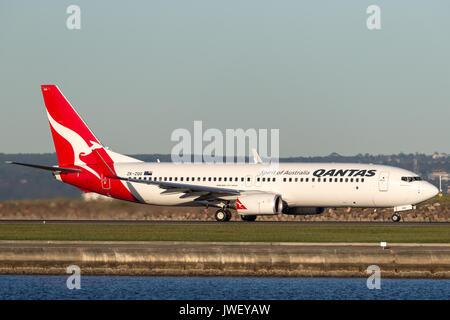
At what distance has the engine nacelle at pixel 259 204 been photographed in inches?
2581

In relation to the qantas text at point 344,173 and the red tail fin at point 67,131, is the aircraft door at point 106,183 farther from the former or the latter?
the qantas text at point 344,173

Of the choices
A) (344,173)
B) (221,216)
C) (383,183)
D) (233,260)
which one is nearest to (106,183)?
(221,216)

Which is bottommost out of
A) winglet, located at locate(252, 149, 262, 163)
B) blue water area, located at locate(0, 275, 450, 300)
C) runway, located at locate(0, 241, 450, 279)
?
blue water area, located at locate(0, 275, 450, 300)

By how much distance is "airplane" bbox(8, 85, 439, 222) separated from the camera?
66375 millimetres

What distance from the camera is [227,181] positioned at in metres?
70.2

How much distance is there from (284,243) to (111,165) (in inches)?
1228

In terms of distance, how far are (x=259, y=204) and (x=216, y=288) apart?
88.8 feet

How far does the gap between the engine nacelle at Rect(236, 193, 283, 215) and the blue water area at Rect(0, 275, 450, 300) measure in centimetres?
2529

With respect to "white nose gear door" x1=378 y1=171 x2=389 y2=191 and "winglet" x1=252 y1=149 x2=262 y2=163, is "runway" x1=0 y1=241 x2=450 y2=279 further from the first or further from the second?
"winglet" x1=252 y1=149 x2=262 y2=163

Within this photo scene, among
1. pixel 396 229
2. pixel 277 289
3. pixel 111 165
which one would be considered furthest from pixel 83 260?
pixel 111 165

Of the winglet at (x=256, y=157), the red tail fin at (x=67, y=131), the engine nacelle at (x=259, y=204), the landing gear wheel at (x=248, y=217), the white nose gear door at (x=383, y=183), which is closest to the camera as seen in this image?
the engine nacelle at (x=259, y=204)

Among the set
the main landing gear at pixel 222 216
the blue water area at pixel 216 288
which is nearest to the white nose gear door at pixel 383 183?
the main landing gear at pixel 222 216

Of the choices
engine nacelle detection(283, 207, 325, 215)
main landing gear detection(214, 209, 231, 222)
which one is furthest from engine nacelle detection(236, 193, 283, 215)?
engine nacelle detection(283, 207, 325, 215)

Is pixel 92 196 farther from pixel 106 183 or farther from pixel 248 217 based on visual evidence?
pixel 248 217
